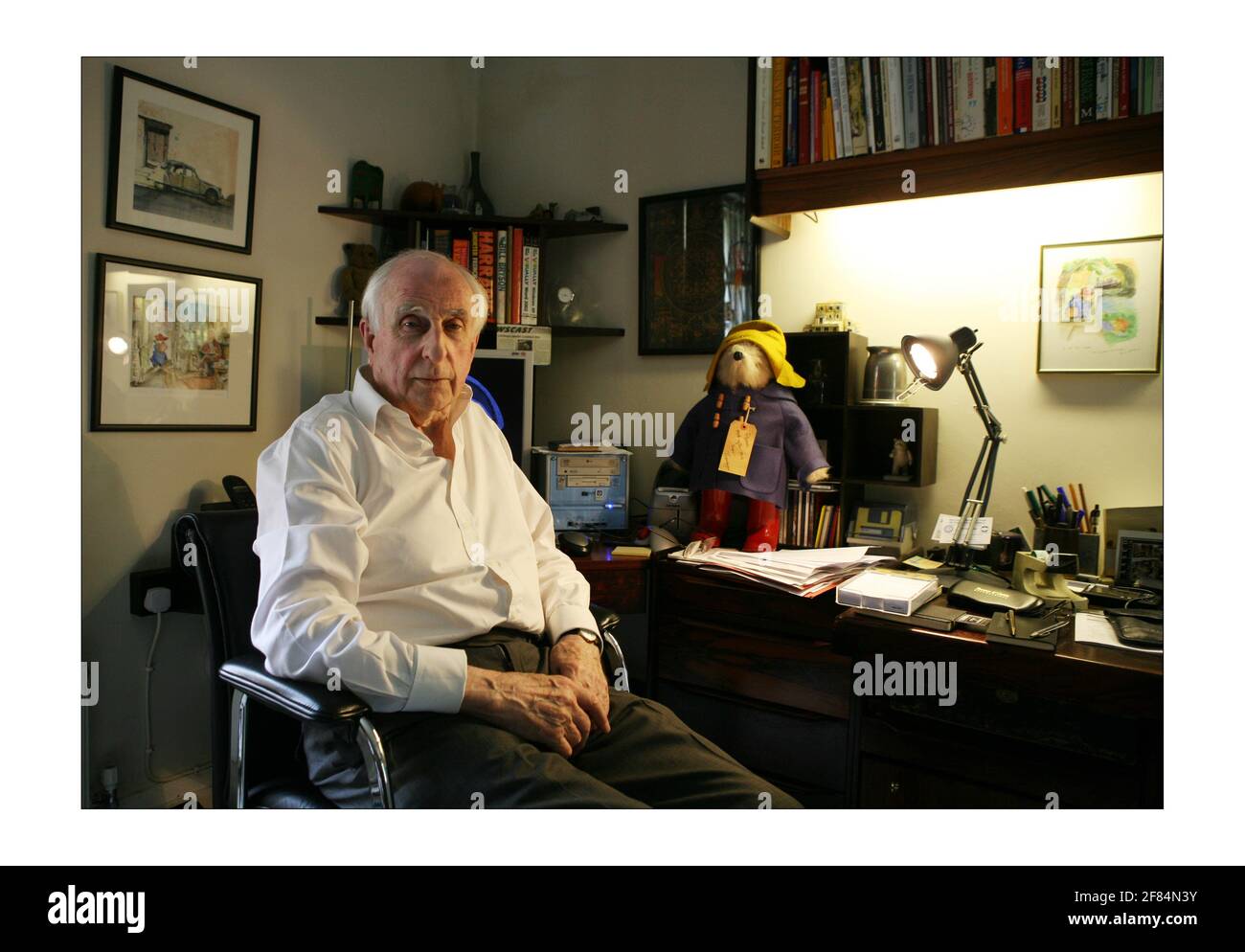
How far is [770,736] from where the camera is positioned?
199 centimetres

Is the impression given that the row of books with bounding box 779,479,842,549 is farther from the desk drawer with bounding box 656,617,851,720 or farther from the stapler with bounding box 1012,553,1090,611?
the stapler with bounding box 1012,553,1090,611

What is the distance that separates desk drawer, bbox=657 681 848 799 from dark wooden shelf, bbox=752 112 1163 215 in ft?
4.17

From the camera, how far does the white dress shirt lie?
121cm

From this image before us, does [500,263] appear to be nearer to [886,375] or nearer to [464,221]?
[464,221]

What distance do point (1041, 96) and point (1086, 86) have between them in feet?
0.27

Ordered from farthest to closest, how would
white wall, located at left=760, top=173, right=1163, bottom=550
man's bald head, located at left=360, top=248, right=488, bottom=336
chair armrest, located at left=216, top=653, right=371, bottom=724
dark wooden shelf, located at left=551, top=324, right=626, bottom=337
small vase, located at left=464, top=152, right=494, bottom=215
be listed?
small vase, located at left=464, top=152, right=494, bottom=215
dark wooden shelf, located at left=551, top=324, right=626, bottom=337
white wall, located at left=760, top=173, right=1163, bottom=550
man's bald head, located at left=360, top=248, right=488, bottom=336
chair armrest, located at left=216, top=653, right=371, bottom=724

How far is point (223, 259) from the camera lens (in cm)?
215

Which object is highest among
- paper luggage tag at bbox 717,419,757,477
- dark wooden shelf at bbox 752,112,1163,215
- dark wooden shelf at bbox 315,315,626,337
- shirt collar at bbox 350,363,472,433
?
dark wooden shelf at bbox 752,112,1163,215

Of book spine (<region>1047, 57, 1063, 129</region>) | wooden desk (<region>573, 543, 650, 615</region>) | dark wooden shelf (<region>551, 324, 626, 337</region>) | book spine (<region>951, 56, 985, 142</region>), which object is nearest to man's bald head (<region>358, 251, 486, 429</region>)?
wooden desk (<region>573, 543, 650, 615</region>)

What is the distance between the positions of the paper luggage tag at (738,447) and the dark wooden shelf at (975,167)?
0.57m

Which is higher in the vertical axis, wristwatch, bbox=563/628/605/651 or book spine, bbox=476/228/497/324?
book spine, bbox=476/228/497/324

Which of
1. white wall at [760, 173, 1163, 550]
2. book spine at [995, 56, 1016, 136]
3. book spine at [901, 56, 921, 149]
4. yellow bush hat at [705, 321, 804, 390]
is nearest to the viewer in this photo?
book spine at [995, 56, 1016, 136]

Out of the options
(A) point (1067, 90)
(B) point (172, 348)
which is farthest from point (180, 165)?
(A) point (1067, 90)
